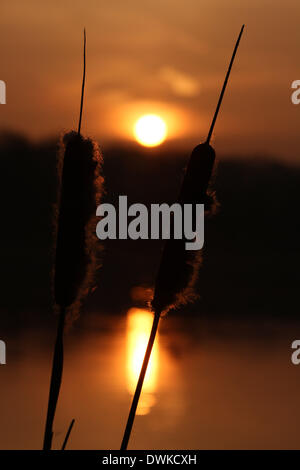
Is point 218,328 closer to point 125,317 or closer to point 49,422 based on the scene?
point 125,317

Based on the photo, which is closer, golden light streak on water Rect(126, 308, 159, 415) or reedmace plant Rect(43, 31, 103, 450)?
→ reedmace plant Rect(43, 31, 103, 450)

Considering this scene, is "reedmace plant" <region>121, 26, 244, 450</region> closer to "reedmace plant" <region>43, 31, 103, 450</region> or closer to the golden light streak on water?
"reedmace plant" <region>43, 31, 103, 450</region>

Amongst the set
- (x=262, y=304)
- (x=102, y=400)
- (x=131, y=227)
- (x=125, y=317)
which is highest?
(x=262, y=304)

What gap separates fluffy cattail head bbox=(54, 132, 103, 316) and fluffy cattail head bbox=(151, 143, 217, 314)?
0.13 metres

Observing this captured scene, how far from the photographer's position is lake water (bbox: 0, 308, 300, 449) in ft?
22.3

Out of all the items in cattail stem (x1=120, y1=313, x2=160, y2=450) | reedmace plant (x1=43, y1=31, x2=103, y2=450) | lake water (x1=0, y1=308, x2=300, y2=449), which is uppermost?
lake water (x1=0, y1=308, x2=300, y2=449)

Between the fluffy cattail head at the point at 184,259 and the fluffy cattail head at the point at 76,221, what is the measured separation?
13 cm

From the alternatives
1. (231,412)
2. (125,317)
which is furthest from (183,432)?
(125,317)

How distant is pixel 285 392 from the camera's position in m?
9.11

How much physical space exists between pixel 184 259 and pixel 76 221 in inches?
8.4

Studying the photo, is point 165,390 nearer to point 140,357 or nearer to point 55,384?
point 140,357

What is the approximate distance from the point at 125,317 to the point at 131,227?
16307mm

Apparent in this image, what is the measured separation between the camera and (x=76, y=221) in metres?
1.38

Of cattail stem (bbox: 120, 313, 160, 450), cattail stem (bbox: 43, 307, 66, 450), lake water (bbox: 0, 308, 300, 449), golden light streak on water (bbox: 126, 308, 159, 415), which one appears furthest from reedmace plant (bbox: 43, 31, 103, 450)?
golden light streak on water (bbox: 126, 308, 159, 415)
